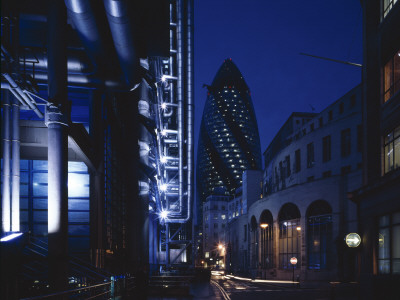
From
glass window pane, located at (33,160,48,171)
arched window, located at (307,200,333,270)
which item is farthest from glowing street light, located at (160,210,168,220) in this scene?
glass window pane, located at (33,160,48,171)

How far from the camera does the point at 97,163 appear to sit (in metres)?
20.6

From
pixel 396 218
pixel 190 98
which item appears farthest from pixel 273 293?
pixel 190 98

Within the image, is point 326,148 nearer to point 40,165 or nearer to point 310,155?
point 310,155

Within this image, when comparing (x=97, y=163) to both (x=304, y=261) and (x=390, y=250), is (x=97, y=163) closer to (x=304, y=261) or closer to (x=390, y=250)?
(x=390, y=250)

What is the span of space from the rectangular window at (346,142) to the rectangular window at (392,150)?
2589 centimetres

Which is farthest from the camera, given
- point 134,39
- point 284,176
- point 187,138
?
point 284,176

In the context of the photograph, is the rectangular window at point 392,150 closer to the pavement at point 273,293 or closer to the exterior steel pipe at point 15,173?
the pavement at point 273,293

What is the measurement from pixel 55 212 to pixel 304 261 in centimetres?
3801

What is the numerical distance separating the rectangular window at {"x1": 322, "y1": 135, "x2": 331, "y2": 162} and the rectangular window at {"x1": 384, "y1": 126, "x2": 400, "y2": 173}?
28708 mm

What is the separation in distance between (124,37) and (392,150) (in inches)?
590

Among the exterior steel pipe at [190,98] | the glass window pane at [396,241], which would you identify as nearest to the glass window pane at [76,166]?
the exterior steel pipe at [190,98]

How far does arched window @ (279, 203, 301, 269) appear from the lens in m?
49.5

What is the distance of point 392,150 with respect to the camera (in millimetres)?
21156

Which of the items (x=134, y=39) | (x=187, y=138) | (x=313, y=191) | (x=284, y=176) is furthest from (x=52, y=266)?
(x=284, y=176)
